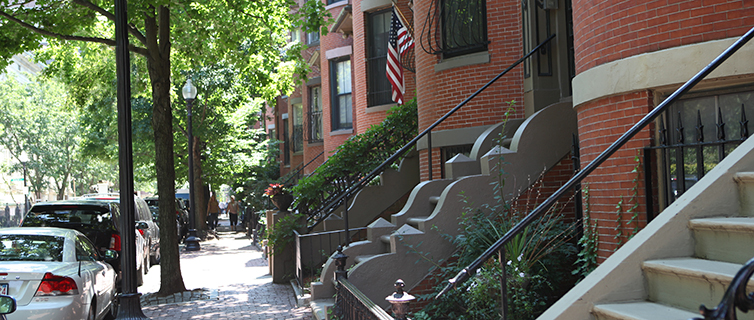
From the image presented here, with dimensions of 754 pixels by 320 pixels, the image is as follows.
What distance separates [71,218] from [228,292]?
300 cm

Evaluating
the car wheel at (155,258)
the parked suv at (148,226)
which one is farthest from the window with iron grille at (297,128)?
the parked suv at (148,226)

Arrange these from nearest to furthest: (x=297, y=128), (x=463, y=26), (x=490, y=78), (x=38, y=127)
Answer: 1. (x=490, y=78)
2. (x=463, y=26)
3. (x=297, y=128)
4. (x=38, y=127)

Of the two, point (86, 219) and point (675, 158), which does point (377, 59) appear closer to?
point (86, 219)

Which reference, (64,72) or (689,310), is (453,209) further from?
(64,72)

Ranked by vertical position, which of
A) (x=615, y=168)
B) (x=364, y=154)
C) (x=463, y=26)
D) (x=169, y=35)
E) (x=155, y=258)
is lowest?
(x=155, y=258)

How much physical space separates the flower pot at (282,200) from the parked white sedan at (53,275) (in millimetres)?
3731

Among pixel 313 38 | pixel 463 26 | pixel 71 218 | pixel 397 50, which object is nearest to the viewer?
pixel 463 26

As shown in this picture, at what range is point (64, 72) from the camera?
14.9 metres

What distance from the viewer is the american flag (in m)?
12.6

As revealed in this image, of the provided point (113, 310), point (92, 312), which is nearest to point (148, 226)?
point (113, 310)

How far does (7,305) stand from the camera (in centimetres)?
544

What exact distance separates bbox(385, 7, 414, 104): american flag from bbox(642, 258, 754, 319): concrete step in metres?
9.38

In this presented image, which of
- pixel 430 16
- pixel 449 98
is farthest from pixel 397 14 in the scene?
pixel 449 98

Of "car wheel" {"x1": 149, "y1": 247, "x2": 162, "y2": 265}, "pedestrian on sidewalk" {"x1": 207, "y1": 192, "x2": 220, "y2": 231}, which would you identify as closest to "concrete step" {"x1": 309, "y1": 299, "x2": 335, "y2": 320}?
"car wheel" {"x1": 149, "y1": 247, "x2": 162, "y2": 265}
